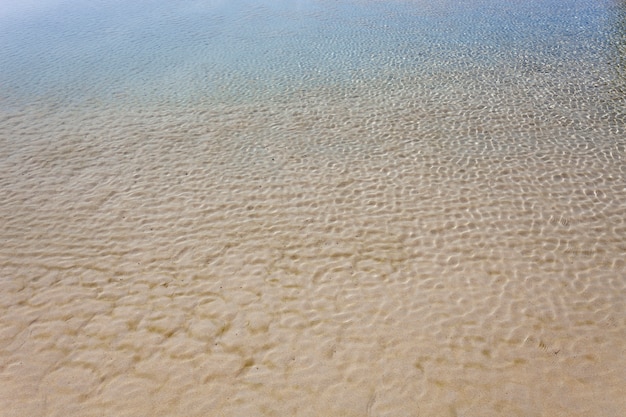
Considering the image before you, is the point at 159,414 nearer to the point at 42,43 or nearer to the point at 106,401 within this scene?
the point at 106,401

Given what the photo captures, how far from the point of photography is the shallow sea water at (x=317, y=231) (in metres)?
5.87

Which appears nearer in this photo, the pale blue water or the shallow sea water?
the shallow sea water

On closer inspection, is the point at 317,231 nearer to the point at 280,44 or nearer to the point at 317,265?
the point at 317,265

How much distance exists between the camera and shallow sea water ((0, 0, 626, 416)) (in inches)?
231

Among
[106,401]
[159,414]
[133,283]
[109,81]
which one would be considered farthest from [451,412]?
[109,81]

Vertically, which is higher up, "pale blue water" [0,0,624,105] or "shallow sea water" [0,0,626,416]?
"pale blue water" [0,0,624,105]

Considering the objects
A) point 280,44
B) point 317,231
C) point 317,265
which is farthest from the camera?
point 280,44

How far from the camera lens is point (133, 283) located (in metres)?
7.29

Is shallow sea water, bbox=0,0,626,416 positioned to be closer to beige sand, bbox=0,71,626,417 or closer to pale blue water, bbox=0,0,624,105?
beige sand, bbox=0,71,626,417

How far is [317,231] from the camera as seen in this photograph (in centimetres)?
815

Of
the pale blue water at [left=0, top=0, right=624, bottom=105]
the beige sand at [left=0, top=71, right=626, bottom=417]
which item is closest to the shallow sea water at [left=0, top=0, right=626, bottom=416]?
the beige sand at [left=0, top=71, right=626, bottom=417]

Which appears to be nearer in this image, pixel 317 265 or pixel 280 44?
pixel 317 265

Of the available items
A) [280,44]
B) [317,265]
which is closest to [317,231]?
[317,265]

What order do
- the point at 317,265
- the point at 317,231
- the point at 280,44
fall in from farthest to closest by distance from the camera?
1. the point at 280,44
2. the point at 317,231
3. the point at 317,265
